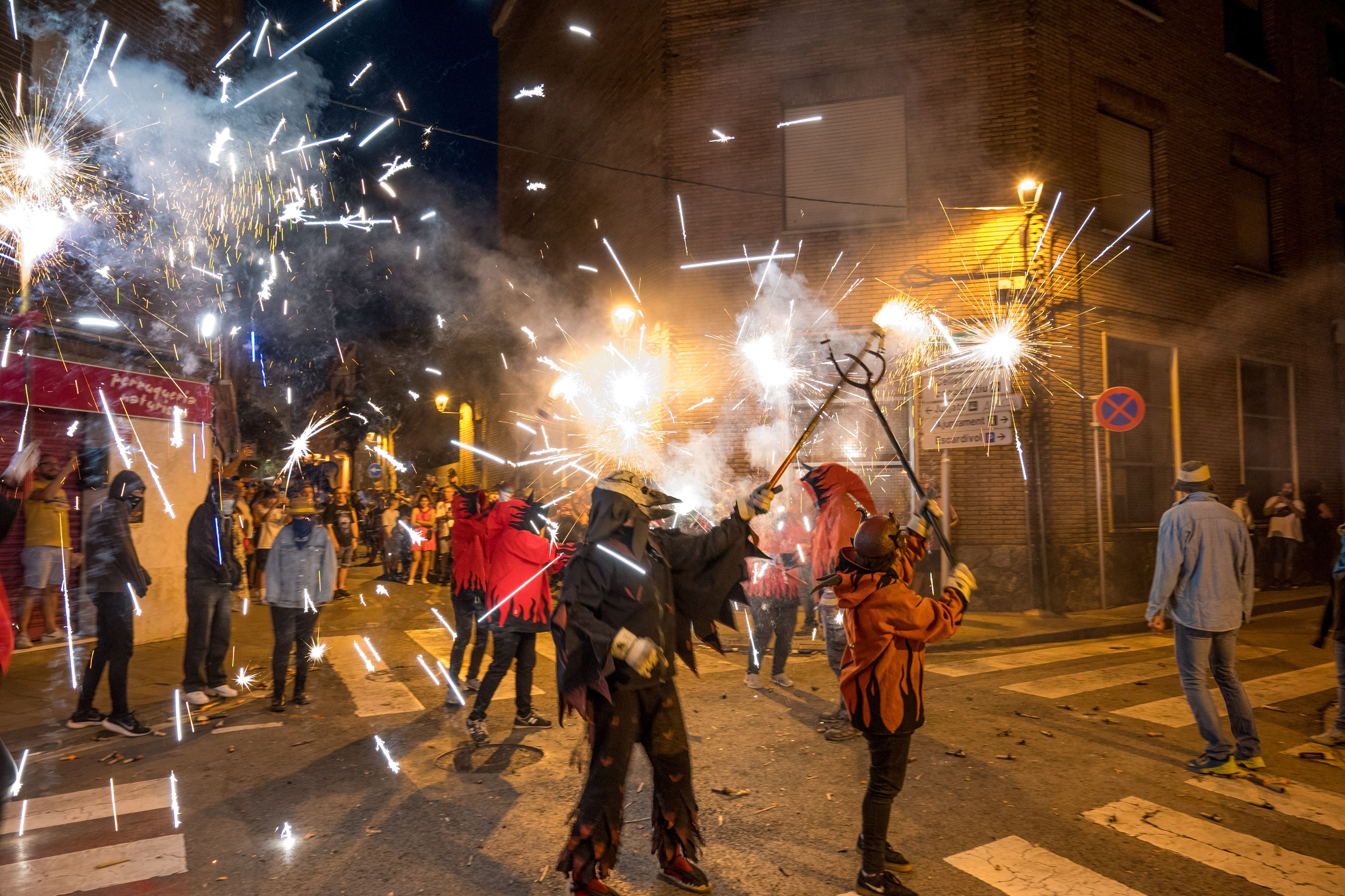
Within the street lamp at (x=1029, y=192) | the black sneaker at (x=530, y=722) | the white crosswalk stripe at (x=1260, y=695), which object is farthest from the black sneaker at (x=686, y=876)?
the street lamp at (x=1029, y=192)

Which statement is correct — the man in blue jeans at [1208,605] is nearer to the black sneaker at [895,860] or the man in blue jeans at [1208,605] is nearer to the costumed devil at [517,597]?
the black sneaker at [895,860]

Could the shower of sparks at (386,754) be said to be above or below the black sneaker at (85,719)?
below

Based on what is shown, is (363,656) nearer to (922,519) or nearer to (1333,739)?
(922,519)

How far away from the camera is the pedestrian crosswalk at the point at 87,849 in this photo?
11.5 ft

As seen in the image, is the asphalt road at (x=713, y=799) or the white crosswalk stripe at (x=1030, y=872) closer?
the white crosswalk stripe at (x=1030, y=872)

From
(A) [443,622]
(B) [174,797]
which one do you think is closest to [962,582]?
(B) [174,797]

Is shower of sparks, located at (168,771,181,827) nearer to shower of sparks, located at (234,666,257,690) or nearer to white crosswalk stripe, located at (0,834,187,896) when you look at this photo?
white crosswalk stripe, located at (0,834,187,896)

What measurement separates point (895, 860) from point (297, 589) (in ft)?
16.8

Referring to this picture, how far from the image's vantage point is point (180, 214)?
10.9 m

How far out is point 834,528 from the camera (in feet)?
19.4

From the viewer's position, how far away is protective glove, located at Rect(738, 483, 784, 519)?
3.59 metres

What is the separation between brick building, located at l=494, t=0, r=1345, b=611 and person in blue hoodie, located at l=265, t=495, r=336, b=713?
7.31 m

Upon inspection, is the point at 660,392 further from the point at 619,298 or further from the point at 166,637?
the point at 166,637

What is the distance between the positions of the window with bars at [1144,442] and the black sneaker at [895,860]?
37.4 feet
